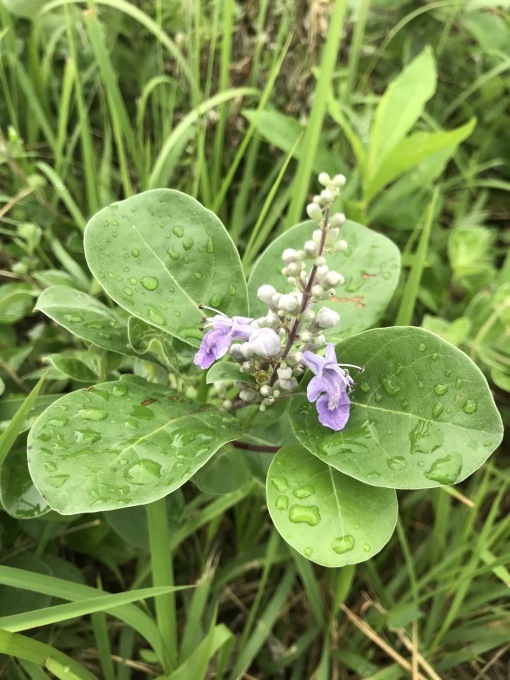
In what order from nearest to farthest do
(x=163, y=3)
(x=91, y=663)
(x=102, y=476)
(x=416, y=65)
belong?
(x=102, y=476), (x=91, y=663), (x=416, y=65), (x=163, y=3)

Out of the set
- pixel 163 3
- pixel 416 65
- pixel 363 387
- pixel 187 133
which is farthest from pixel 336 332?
pixel 163 3

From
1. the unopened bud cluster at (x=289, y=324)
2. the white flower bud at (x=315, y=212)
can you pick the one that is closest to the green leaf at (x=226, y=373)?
the unopened bud cluster at (x=289, y=324)

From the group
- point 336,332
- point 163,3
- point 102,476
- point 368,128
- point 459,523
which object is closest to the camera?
point 102,476

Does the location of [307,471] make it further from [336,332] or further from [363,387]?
[336,332]

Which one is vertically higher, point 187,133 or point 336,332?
point 187,133

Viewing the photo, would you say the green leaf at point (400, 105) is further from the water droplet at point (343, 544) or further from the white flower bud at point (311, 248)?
the water droplet at point (343, 544)

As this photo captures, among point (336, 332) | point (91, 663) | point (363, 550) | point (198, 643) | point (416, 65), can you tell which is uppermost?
point (416, 65)

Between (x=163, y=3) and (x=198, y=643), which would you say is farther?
(x=163, y=3)
